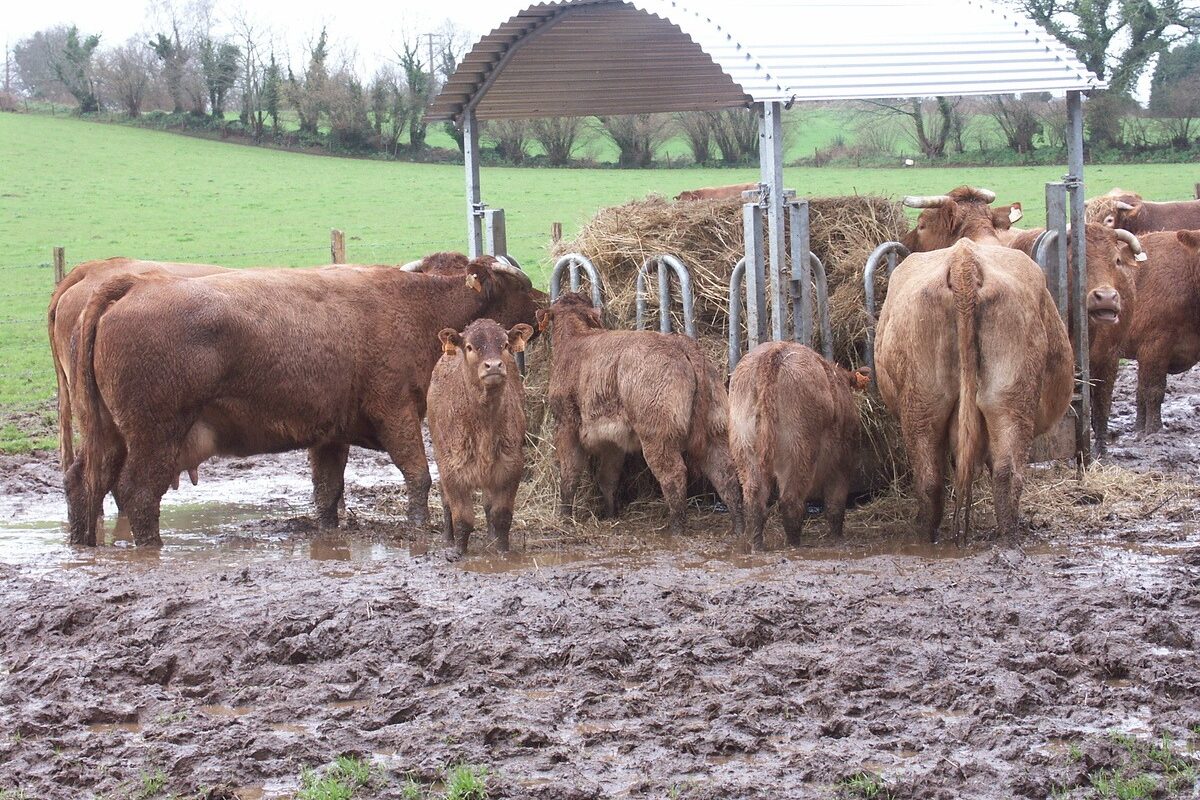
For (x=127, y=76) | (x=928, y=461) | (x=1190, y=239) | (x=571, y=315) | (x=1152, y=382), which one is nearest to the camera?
(x=928, y=461)

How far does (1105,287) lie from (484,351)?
504 cm

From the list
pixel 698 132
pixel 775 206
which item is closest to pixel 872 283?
pixel 775 206

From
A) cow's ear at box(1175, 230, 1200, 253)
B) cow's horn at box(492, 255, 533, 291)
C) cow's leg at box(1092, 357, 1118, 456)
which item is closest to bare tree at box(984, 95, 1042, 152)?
cow's ear at box(1175, 230, 1200, 253)

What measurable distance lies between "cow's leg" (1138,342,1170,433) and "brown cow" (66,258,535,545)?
5895 millimetres

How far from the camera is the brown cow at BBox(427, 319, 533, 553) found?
7.80m

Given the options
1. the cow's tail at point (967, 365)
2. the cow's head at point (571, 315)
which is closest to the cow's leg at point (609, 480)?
the cow's head at point (571, 315)

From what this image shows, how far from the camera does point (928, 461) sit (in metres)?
7.80

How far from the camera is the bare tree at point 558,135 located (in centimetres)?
4228

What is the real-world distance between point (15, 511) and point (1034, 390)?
23.4 ft

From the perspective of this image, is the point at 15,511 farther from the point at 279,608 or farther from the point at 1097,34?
the point at 1097,34

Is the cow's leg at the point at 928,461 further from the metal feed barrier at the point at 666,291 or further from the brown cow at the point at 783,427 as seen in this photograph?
the metal feed barrier at the point at 666,291

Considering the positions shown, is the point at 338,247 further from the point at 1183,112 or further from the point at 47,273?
the point at 1183,112

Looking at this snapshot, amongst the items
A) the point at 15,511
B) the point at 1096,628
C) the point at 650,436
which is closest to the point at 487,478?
the point at 650,436

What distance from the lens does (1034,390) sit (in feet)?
24.6
